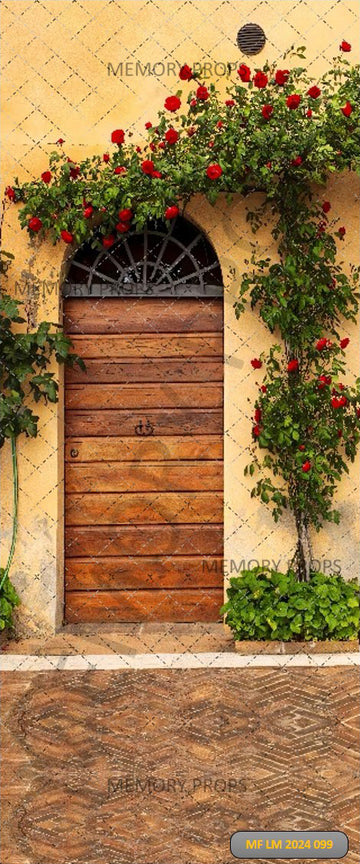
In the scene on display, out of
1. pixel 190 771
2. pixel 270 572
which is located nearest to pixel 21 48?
pixel 270 572

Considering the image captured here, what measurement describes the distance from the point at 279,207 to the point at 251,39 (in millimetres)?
1131

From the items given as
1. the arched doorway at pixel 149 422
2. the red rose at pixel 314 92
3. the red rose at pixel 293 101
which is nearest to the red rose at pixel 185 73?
the red rose at pixel 293 101


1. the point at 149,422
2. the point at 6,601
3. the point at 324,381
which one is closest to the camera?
the point at 324,381

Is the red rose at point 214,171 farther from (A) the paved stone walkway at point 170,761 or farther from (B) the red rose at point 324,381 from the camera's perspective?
(A) the paved stone walkway at point 170,761

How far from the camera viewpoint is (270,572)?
6.74m

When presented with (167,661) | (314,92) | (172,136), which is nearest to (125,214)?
(172,136)

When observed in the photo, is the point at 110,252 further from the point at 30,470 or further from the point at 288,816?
the point at 288,816

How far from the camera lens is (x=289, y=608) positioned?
6539 millimetres

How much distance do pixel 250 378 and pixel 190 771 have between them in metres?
2.79

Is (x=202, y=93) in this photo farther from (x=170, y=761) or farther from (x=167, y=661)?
(x=170, y=761)

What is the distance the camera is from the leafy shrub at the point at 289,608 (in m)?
6.48

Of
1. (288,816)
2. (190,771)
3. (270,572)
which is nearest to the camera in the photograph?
(288,816)

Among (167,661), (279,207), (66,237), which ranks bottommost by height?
(167,661)

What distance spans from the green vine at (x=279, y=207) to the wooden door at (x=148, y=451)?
0.42 metres
